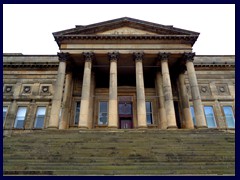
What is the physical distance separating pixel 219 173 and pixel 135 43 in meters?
14.4

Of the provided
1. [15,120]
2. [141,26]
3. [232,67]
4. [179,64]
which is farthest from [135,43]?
[15,120]

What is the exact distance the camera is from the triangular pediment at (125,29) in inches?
758

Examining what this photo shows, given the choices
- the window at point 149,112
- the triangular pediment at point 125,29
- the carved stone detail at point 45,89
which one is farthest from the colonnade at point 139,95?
the carved stone detail at point 45,89

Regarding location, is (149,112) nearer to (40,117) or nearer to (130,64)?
(130,64)

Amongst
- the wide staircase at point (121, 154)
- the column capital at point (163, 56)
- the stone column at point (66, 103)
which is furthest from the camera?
the stone column at point (66, 103)

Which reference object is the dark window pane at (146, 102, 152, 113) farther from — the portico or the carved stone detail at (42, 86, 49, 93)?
the carved stone detail at (42, 86, 49, 93)

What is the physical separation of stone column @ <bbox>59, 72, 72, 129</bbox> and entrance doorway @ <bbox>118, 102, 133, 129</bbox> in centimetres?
565

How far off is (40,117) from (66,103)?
16.0 feet

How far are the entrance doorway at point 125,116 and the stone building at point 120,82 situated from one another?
110 millimetres

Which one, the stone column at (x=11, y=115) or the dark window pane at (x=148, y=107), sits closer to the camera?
the dark window pane at (x=148, y=107)

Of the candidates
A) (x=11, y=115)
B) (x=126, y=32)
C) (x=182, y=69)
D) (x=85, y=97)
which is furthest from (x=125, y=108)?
(x=11, y=115)

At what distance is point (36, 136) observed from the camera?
13109 mm

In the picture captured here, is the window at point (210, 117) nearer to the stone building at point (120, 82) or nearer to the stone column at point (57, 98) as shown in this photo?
the stone building at point (120, 82)

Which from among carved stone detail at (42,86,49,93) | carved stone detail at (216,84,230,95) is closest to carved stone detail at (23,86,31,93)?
carved stone detail at (42,86,49,93)
